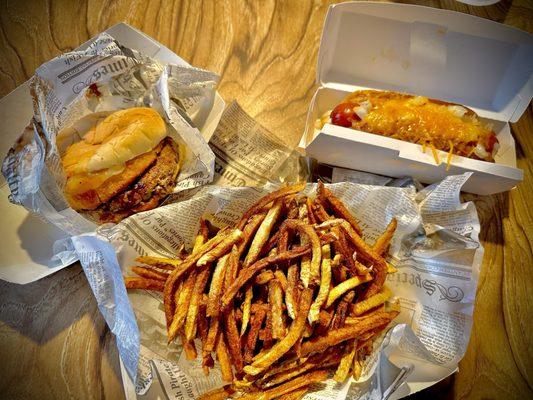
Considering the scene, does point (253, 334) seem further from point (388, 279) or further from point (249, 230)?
point (388, 279)

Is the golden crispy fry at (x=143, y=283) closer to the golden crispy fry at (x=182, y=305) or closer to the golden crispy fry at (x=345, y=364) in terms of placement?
the golden crispy fry at (x=182, y=305)

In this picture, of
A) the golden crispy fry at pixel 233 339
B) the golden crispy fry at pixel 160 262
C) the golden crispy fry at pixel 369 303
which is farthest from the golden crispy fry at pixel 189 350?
the golden crispy fry at pixel 369 303

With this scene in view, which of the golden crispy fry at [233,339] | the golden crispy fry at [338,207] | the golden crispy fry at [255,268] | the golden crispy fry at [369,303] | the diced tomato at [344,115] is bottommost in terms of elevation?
the golden crispy fry at [233,339]

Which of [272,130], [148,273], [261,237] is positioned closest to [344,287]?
[261,237]

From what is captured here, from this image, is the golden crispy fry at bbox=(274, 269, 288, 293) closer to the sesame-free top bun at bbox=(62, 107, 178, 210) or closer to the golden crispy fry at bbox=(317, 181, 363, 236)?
the golden crispy fry at bbox=(317, 181, 363, 236)

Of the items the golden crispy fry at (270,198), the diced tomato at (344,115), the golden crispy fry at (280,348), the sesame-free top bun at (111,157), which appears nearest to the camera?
the golden crispy fry at (280,348)
